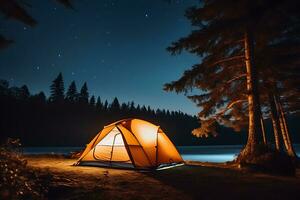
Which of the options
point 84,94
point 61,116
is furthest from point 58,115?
point 84,94

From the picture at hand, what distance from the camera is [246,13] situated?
10.1 meters

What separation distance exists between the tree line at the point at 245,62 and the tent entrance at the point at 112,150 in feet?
11.0

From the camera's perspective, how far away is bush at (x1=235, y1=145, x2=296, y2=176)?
9602 mm

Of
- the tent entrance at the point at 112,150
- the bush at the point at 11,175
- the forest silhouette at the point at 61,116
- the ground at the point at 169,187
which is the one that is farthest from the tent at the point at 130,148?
the forest silhouette at the point at 61,116

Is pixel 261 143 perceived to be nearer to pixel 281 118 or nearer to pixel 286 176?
pixel 286 176

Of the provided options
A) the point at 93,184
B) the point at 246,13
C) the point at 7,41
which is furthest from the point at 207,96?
the point at 7,41

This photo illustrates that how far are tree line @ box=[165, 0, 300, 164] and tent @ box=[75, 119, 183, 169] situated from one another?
102 inches

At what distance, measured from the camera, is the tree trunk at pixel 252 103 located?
435 inches

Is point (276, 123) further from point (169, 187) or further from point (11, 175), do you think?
point (11, 175)

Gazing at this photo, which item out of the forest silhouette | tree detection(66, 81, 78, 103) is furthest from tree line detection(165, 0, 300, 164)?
tree detection(66, 81, 78, 103)

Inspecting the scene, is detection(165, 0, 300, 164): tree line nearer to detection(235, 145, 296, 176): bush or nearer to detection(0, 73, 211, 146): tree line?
detection(235, 145, 296, 176): bush

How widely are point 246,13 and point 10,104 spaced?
58006 mm

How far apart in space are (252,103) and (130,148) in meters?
5.50

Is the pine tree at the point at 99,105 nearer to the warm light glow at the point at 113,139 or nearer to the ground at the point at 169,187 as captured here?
the warm light glow at the point at 113,139
